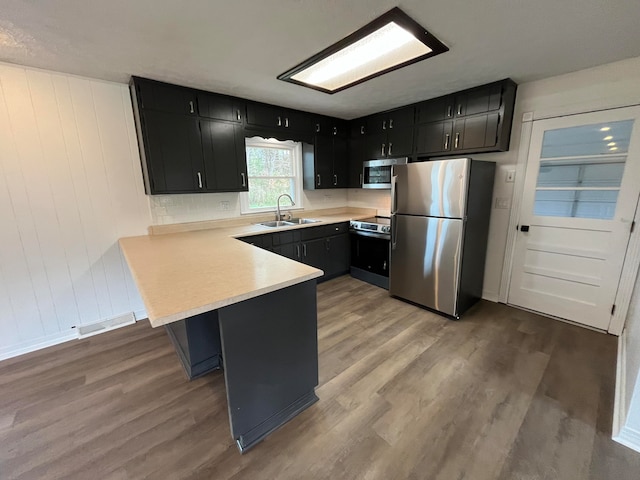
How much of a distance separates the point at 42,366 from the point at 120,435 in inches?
49.8

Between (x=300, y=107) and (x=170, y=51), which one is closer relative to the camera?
(x=170, y=51)

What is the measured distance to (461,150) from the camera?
2.93 metres

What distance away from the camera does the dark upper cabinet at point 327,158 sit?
153 inches

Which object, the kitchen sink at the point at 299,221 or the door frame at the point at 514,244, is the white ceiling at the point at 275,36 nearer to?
the door frame at the point at 514,244

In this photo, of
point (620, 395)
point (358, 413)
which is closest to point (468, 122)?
point (620, 395)

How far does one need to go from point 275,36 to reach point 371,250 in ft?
8.76

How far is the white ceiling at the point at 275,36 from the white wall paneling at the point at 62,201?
0.27 metres

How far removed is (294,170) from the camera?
3990 millimetres

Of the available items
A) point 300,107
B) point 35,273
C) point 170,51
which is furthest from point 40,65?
point 300,107

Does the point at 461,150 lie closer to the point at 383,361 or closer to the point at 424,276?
the point at 424,276

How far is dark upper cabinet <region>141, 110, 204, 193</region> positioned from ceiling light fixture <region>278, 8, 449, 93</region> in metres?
1.12

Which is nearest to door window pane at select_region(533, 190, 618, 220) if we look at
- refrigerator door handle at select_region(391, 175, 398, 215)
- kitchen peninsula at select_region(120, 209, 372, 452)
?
refrigerator door handle at select_region(391, 175, 398, 215)

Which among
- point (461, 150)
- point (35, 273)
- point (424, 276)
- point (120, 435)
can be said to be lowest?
point (120, 435)

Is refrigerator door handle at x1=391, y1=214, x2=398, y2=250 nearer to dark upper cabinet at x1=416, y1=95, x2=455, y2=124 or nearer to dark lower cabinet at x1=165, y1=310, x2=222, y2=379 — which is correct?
dark upper cabinet at x1=416, y1=95, x2=455, y2=124
